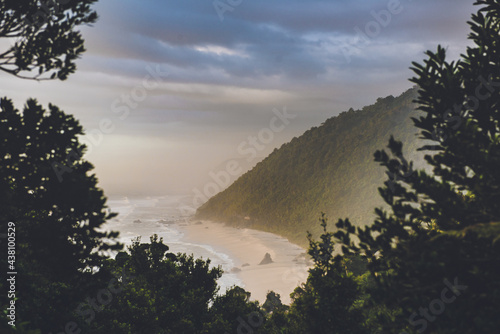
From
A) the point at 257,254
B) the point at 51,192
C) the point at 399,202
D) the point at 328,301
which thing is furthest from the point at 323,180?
the point at 51,192

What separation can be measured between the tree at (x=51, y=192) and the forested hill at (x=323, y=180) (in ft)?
386

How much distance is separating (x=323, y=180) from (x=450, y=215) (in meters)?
161

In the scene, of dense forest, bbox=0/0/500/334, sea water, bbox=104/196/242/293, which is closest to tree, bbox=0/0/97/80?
dense forest, bbox=0/0/500/334

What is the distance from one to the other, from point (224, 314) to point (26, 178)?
2174 cm

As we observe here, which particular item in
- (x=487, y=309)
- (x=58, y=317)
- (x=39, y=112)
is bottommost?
(x=58, y=317)

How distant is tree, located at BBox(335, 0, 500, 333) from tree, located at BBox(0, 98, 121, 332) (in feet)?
21.2

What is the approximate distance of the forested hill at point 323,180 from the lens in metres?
142

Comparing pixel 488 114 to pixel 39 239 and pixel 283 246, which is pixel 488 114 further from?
pixel 283 246

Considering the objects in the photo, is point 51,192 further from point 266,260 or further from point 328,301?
point 266,260

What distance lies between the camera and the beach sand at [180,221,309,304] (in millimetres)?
70250

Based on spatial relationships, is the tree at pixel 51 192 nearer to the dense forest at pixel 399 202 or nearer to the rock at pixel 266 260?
the dense forest at pixel 399 202

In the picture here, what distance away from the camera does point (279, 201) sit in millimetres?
164125

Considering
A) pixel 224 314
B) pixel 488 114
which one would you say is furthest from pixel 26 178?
pixel 224 314

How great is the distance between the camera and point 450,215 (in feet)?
23.1
